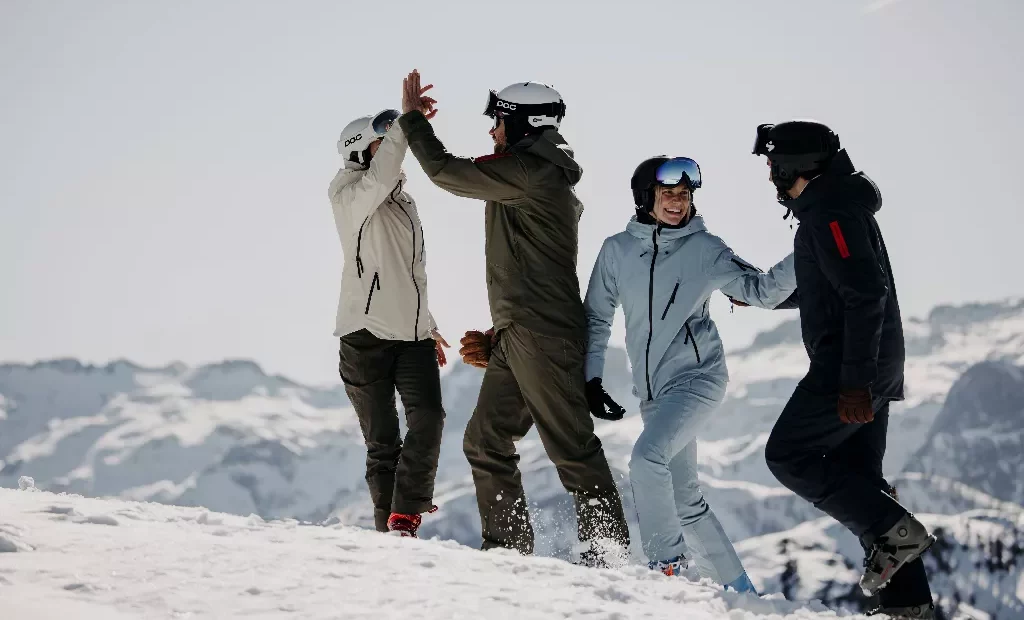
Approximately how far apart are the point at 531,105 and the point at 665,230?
1101 mm

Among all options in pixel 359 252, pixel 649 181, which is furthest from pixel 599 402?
pixel 359 252

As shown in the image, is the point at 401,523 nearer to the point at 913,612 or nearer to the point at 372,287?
the point at 372,287

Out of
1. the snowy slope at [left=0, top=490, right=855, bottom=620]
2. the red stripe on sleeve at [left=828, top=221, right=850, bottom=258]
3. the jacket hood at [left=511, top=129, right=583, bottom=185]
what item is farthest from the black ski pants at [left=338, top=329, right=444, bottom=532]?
the red stripe on sleeve at [left=828, top=221, right=850, bottom=258]

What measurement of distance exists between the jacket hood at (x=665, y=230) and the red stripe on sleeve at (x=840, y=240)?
1.21 m

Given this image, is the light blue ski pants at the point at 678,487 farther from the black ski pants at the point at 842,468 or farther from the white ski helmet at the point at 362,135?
the white ski helmet at the point at 362,135

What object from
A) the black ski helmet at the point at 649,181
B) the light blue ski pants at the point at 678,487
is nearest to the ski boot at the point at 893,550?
the light blue ski pants at the point at 678,487

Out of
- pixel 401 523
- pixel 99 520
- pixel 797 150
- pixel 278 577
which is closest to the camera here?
pixel 278 577

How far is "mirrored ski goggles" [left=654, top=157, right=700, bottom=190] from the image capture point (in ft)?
21.2

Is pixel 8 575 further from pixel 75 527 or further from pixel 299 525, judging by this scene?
pixel 299 525

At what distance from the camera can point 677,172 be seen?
6461 mm

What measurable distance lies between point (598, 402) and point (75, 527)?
2.90 metres

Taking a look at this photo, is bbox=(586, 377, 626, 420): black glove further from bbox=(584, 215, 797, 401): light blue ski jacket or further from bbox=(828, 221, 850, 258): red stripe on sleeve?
bbox=(828, 221, 850, 258): red stripe on sleeve

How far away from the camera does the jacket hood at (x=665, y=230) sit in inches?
255

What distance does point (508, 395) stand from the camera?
6.64m
